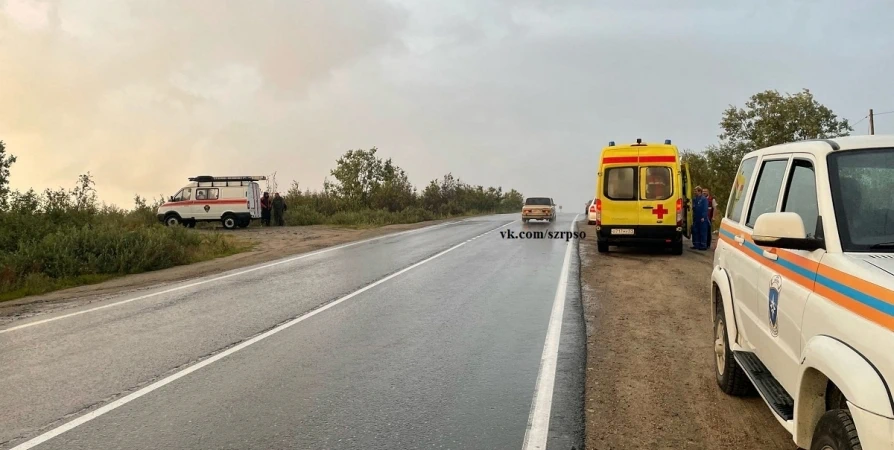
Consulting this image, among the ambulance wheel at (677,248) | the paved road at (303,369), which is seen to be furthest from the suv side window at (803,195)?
the ambulance wheel at (677,248)

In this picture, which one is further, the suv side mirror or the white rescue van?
the white rescue van

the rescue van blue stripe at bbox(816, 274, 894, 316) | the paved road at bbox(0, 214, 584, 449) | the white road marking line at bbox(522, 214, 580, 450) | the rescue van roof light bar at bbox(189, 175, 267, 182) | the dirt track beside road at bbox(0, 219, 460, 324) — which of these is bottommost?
the white road marking line at bbox(522, 214, 580, 450)

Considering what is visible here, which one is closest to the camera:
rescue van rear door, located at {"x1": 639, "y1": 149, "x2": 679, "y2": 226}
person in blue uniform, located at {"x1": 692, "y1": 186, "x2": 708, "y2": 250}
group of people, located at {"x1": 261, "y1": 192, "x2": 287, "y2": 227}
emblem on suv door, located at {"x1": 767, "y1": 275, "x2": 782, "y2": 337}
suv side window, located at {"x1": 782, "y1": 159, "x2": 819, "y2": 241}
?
suv side window, located at {"x1": 782, "y1": 159, "x2": 819, "y2": 241}

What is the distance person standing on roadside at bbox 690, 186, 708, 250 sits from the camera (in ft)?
61.6

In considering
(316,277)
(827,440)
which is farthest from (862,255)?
(316,277)

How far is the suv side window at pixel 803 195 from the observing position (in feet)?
12.4

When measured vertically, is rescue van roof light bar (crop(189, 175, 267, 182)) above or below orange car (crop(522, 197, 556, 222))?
above

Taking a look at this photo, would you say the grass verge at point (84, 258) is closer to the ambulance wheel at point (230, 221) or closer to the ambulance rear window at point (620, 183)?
the ambulance rear window at point (620, 183)

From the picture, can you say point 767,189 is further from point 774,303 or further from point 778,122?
point 778,122

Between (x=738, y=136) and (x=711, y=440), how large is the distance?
39159mm

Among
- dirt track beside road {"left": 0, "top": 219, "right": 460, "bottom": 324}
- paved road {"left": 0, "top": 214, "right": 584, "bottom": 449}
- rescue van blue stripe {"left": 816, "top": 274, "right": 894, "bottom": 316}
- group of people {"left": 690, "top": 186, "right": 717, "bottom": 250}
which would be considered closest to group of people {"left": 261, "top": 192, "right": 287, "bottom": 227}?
dirt track beside road {"left": 0, "top": 219, "right": 460, "bottom": 324}

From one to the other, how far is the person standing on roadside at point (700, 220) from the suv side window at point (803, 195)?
15.2 m

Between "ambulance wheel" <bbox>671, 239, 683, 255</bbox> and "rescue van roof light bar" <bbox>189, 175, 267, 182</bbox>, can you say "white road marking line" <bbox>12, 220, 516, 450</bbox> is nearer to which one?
"ambulance wheel" <bbox>671, 239, 683, 255</bbox>

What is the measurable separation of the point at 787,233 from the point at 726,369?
2.52m
